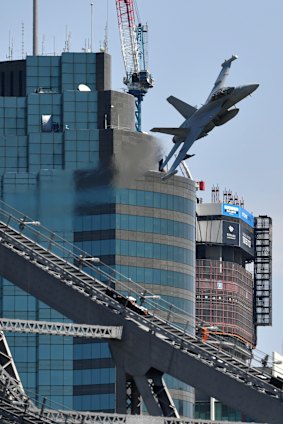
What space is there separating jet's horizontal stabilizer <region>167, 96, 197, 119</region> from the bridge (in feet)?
137

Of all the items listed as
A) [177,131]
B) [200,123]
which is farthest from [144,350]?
[177,131]

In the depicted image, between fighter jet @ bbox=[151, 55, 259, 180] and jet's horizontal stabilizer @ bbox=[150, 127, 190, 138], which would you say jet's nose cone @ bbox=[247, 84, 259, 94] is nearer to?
fighter jet @ bbox=[151, 55, 259, 180]

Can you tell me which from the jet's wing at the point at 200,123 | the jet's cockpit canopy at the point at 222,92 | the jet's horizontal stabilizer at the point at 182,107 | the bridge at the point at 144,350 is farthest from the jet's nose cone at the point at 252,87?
the bridge at the point at 144,350

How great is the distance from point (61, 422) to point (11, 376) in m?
7.29

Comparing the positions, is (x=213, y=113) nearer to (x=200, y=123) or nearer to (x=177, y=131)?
(x=200, y=123)

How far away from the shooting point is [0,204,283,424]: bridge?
124312 millimetres

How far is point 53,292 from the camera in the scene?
129 m

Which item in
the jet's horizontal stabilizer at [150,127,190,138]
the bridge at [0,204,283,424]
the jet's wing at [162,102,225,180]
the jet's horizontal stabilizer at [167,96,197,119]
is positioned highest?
the jet's horizontal stabilizer at [167,96,197,119]

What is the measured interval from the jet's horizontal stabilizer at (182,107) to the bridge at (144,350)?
41.7 meters

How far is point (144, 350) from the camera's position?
126375 millimetres

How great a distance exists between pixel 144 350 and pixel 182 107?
48871 mm

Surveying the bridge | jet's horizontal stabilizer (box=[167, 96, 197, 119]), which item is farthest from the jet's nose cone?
the bridge

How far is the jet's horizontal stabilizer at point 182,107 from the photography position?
170375mm

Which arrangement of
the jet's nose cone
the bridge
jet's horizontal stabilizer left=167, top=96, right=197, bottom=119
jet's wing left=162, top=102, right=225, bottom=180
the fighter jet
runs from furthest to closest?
jet's horizontal stabilizer left=167, top=96, right=197, bottom=119 → jet's wing left=162, top=102, right=225, bottom=180 → the fighter jet → the jet's nose cone → the bridge
